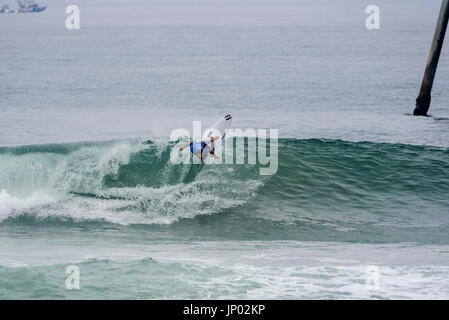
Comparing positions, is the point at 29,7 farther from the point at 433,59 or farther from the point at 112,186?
the point at 112,186

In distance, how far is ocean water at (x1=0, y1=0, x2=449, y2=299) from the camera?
30.4 feet

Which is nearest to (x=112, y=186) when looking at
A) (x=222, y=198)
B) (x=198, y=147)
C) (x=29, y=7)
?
(x=198, y=147)

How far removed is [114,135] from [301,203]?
9.49 m

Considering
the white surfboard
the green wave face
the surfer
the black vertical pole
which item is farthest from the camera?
the black vertical pole

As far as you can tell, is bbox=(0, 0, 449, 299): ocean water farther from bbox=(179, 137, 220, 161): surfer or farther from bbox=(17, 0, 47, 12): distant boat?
bbox=(17, 0, 47, 12): distant boat

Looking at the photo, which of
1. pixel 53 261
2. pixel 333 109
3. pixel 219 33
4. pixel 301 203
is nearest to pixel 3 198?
pixel 53 261

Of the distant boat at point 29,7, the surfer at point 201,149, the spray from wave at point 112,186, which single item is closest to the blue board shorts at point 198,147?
the surfer at point 201,149

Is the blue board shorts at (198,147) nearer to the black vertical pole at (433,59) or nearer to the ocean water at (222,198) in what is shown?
the ocean water at (222,198)

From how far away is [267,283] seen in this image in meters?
9.12

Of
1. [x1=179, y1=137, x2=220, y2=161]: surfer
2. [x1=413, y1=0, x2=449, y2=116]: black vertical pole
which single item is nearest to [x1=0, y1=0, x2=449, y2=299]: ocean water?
[x1=179, y1=137, x2=220, y2=161]: surfer

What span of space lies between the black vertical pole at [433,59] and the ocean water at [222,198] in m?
1.00

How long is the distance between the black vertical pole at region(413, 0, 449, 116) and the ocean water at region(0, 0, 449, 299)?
100 centimetres

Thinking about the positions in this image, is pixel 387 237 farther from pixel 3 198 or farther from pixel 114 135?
pixel 114 135

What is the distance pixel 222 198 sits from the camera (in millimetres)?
14094
